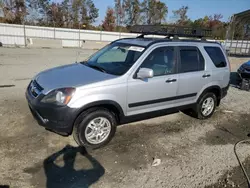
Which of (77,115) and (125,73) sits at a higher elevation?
(125,73)

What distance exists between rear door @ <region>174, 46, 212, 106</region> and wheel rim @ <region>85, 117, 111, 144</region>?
1673 millimetres

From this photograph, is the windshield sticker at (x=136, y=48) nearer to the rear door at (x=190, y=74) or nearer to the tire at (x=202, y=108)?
the rear door at (x=190, y=74)

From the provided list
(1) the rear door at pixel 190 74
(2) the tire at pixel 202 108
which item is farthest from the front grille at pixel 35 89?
(2) the tire at pixel 202 108

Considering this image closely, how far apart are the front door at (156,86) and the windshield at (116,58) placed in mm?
243

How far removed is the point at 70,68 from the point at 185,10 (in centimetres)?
4874

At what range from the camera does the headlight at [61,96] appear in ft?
10.1

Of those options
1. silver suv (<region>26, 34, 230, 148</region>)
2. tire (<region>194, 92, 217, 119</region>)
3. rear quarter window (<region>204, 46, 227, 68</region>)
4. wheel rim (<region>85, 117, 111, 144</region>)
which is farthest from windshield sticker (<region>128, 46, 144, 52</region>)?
tire (<region>194, 92, 217, 119</region>)

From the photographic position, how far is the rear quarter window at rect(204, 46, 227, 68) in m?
4.80

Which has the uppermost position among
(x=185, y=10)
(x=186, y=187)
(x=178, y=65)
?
(x=185, y=10)

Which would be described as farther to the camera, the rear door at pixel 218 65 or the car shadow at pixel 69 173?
the rear door at pixel 218 65

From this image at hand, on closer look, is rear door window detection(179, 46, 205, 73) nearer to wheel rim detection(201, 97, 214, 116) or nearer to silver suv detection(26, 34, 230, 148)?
silver suv detection(26, 34, 230, 148)

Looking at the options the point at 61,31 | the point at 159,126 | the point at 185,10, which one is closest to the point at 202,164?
the point at 159,126

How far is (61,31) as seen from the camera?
78.7ft

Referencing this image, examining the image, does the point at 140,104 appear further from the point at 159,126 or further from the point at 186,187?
the point at 186,187
